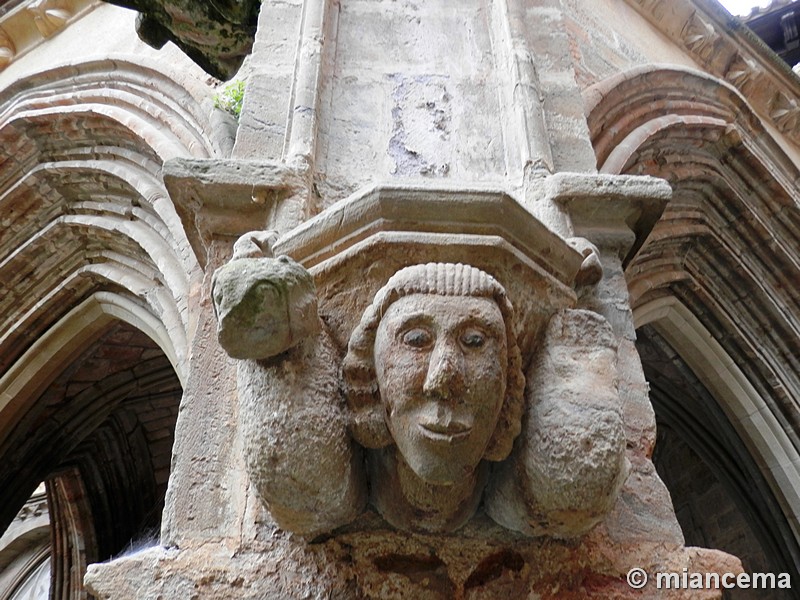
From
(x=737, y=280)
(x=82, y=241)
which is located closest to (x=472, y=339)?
(x=82, y=241)

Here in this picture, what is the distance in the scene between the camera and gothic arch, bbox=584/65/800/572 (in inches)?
166

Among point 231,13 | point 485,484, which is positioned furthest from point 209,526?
point 231,13

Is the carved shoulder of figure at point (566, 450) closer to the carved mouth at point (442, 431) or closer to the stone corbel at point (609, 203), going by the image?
the carved mouth at point (442, 431)

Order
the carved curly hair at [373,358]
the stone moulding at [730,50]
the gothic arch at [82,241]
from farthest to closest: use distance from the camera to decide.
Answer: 1. the stone moulding at [730,50]
2. the gothic arch at [82,241]
3. the carved curly hair at [373,358]

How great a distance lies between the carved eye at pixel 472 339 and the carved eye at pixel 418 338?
0.06m

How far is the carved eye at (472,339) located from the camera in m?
1.29

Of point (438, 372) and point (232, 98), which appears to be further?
point (232, 98)

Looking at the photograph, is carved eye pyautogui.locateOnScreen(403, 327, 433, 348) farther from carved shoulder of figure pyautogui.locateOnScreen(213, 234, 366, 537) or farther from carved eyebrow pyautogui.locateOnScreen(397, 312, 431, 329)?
carved shoulder of figure pyautogui.locateOnScreen(213, 234, 366, 537)

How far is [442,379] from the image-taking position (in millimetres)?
1229

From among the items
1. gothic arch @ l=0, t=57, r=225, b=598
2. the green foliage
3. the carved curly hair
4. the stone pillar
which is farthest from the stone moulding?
the carved curly hair

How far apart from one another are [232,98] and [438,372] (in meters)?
2.25

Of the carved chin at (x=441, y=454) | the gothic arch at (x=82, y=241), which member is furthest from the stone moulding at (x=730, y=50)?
the carved chin at (x=441, y=454)

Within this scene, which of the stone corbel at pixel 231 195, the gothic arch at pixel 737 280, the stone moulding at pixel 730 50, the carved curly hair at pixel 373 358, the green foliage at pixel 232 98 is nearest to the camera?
the carved curly hair at pixel 373 358

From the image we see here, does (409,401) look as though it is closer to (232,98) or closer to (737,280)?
(232,98)
